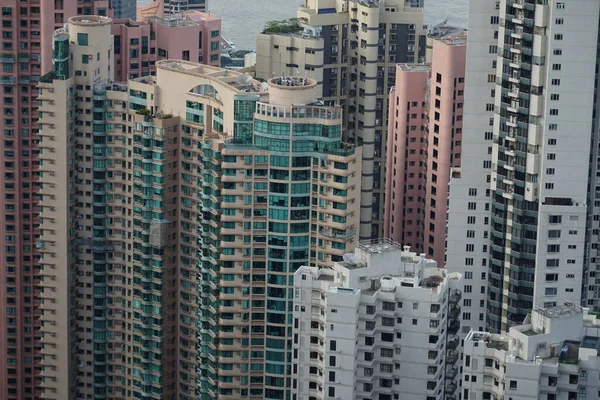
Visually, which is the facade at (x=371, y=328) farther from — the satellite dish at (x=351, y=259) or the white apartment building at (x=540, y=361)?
the white apartment building at (x=540, y=361)

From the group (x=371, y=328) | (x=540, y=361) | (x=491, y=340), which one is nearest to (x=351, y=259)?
(x=371, y=328)

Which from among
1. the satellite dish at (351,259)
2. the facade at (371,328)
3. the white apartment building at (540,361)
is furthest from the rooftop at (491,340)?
the satellite dish at (351,259)

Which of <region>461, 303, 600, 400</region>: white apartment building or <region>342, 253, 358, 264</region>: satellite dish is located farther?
<region>342, 253, 358, 264</region>: satellite dish

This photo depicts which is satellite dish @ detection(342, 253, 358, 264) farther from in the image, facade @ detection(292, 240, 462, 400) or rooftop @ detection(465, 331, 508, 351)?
rooftop @ detection(465, 331, 508, 351)

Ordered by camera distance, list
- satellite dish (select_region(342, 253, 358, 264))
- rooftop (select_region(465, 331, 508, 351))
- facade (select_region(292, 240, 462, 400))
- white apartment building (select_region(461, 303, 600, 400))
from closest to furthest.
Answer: white apartment building (select_region(461, 303, 600, 400)), rooftop (select_region(465, 331, 508, 351)), facade (select_region(292, 240, 462, 400)), satellite dish (select_region(342, 253, 358, 264))

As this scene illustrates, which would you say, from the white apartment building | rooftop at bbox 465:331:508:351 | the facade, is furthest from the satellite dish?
the white apartment building

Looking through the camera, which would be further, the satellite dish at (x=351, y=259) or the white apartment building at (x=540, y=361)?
the satellite dish at (x=351, y=259)
